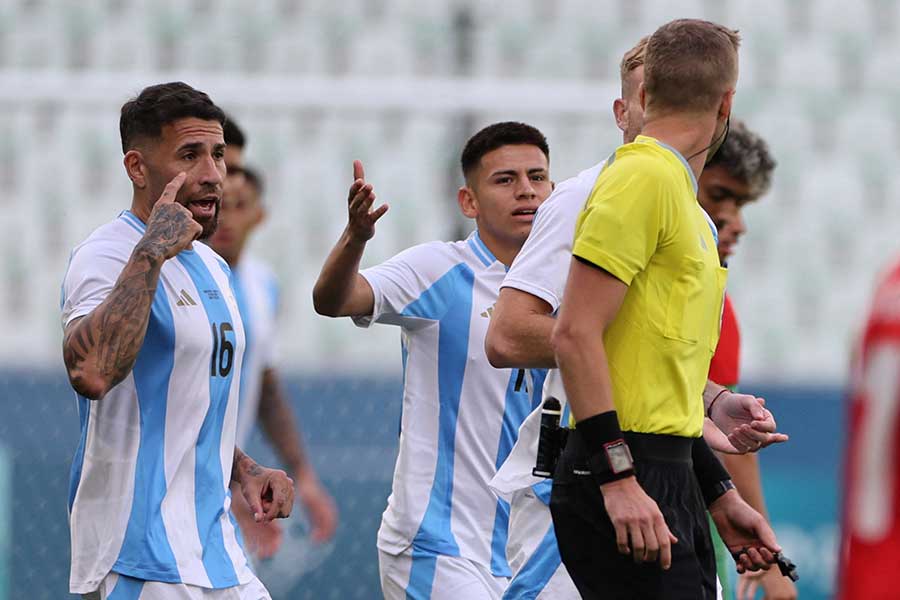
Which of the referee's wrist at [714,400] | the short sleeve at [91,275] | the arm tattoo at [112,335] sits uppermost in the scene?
the short sleeve at [91,275]

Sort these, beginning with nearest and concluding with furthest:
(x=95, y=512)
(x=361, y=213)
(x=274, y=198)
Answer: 1. (x=95, y=512)
2. (x=361, y=213)
3. (x=274, y=198)

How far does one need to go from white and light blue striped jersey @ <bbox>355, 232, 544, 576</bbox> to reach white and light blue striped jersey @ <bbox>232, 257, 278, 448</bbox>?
251 cm

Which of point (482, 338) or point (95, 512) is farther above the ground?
point (482, 338)

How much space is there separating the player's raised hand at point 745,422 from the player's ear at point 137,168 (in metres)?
1.80

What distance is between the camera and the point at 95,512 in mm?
4586

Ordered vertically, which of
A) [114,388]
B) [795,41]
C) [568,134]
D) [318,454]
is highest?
[795,41]

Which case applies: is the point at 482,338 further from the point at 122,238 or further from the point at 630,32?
the point at 630,32

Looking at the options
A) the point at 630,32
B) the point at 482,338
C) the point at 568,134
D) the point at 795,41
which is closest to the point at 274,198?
the point at 568,134

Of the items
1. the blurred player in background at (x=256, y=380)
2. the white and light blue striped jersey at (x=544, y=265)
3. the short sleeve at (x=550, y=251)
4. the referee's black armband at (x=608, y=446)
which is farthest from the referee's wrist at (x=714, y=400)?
the blurred player in background at (x=256, y=380)

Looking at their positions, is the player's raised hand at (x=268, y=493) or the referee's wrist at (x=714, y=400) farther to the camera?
the player's raised hand at (x=268, y=493)

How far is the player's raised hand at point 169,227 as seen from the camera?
4445 mm

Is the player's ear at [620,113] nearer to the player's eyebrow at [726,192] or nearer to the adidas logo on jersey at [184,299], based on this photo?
the player's eyebrow at [726,192]

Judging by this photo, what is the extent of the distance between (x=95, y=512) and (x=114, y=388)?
344mm

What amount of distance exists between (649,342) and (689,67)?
646mm
